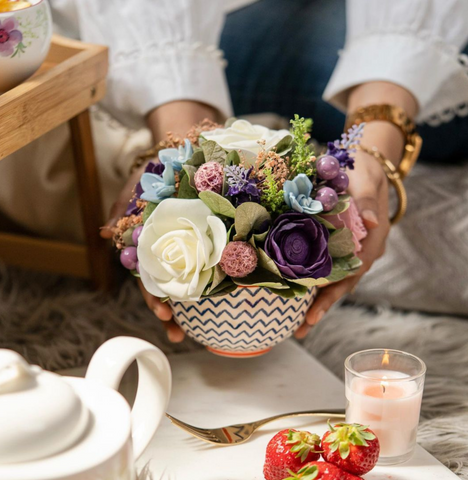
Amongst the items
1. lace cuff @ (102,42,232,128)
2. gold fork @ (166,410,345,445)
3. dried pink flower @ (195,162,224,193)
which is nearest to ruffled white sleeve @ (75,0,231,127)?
lace cuff @ (102,42,232,128)

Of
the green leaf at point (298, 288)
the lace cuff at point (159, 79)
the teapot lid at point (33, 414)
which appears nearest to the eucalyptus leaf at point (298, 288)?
the green leaf at point (298, 288)

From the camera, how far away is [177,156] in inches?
20.8

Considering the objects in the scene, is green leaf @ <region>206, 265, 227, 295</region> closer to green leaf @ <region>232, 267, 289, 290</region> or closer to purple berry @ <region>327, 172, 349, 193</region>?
green leaf @ <region>232, 267, 289, 290</region>

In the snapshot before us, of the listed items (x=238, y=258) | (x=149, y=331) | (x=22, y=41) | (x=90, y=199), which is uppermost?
(x=22, y=41)

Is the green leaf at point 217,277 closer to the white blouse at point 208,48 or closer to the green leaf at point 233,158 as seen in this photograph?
the green leaf at point 233,158

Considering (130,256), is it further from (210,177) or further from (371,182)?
(371,182)

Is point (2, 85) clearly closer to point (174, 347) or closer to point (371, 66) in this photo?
point (174, 347)

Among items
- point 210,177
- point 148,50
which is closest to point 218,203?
point 210,177

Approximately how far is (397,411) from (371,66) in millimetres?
471

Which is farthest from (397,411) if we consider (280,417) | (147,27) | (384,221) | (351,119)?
(147,27)

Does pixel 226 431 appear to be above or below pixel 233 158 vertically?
below

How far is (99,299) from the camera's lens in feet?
2.62

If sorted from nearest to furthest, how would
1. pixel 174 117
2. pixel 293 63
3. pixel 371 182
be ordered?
pixel 371 182 < pixel 174 117 < pixel 293 63

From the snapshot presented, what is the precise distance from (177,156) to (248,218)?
93 mm
